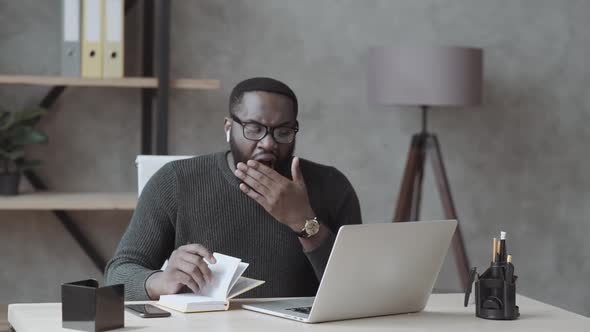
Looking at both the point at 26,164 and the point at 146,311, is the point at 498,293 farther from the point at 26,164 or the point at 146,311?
the point at 26,164

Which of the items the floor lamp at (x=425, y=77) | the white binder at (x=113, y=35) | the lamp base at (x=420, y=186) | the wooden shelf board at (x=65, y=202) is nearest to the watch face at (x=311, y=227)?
the wooden shelf board at (x=65, y=202)

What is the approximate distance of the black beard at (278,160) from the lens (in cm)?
228

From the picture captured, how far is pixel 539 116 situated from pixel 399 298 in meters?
2.66

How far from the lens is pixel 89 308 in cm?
167

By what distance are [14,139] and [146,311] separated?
6.29ft

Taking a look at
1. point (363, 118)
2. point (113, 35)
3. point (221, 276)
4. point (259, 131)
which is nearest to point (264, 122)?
point (259, 131)

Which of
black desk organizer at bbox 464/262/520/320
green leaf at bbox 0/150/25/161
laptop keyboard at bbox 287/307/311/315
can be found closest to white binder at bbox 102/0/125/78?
green leaf at bbox 0/150/25/161

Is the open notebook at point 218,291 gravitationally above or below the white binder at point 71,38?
below


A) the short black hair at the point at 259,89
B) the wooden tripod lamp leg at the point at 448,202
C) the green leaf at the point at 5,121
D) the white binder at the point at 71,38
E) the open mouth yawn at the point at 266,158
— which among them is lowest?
the wooden tripod lamp leg at the point at 448,202

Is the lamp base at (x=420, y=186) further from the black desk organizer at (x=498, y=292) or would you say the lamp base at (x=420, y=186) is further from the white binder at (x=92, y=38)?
the black desk organizer at (x=498, y=292)

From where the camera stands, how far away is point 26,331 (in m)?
1.70

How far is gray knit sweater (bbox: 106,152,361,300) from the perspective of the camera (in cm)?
231

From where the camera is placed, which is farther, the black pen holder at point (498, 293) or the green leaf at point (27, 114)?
the green leaf at point (27, 114)

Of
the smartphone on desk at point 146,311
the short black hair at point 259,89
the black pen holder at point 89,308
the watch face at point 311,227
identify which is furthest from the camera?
the short black hair at point 259,89
